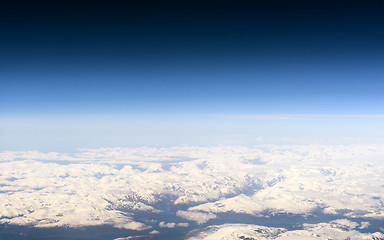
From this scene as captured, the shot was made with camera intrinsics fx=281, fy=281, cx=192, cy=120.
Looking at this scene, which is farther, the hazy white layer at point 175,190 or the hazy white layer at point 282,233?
the hazy white layer at point 175,190

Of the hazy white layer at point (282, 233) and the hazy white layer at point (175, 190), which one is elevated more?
the hazy white layer at point (175, 190)

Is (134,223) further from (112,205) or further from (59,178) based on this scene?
(59,178)

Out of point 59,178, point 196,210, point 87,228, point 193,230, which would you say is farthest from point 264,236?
point 59,178

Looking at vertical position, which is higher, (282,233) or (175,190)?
(175,190)

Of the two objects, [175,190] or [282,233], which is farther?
[175,190]

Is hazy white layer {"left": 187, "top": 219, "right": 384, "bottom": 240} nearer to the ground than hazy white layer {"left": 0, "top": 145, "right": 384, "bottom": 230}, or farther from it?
nearer to the ground
